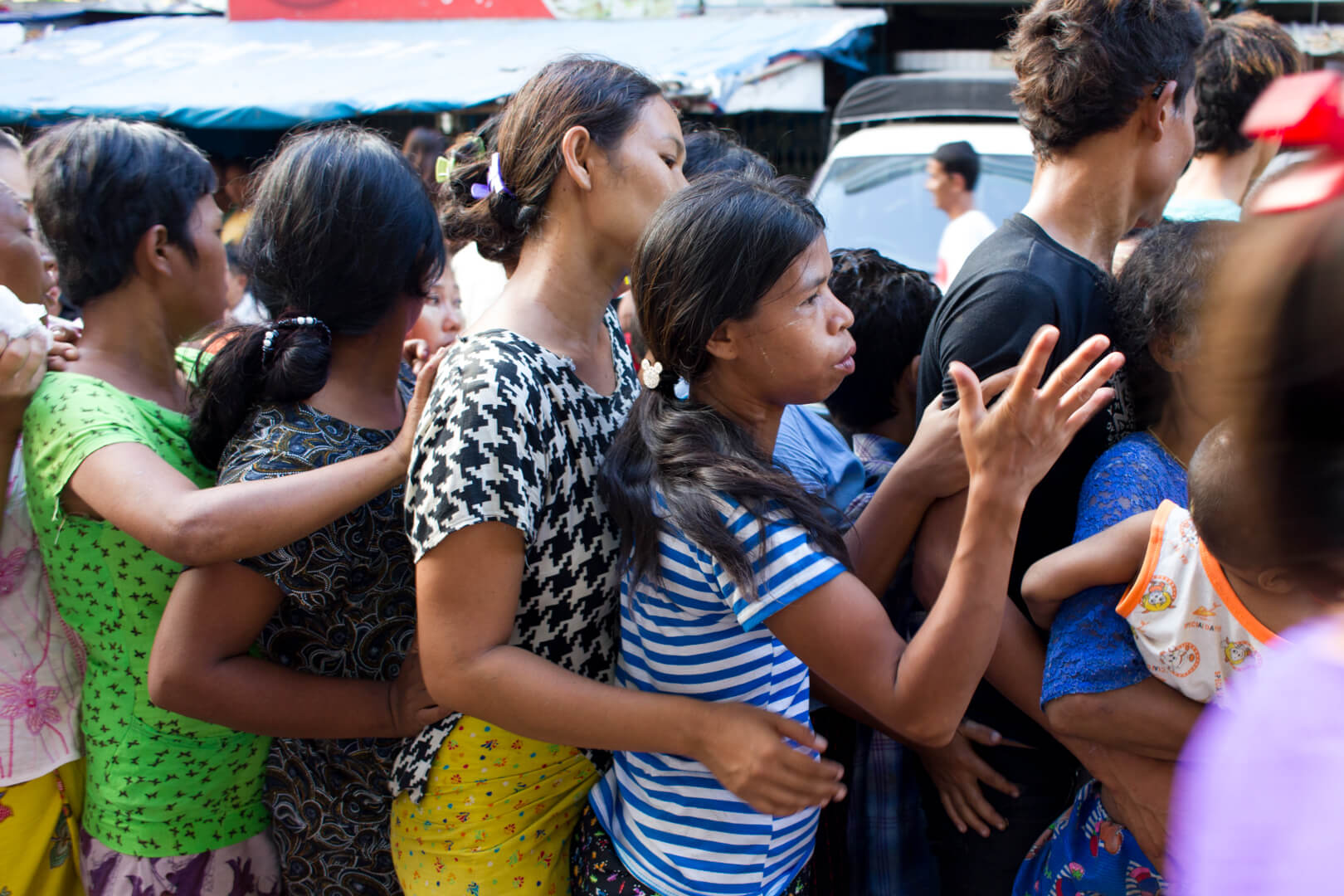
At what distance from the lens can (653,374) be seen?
1.53m

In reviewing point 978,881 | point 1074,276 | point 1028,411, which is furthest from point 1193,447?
point 978,881

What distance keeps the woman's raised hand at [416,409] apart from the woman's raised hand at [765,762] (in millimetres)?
621

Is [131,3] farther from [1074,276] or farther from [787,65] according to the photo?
[1074,276]

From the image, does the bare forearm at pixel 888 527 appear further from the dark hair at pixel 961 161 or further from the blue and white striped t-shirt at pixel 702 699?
the dark hair at pixel 961 161

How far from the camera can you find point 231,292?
4.92m

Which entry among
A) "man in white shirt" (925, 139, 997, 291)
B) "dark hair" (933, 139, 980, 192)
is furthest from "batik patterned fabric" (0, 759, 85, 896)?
"dark hair" (933, 139, 980, 192)

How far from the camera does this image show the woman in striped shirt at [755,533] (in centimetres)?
122

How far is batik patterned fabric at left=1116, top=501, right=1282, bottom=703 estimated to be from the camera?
51.4 inches

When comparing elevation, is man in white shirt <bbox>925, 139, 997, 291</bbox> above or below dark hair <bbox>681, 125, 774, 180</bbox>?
below

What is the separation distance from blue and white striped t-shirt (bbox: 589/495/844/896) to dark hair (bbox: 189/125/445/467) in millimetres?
703

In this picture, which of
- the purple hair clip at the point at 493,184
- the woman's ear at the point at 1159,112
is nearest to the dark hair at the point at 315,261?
the purple hair clip at the point at 493,184

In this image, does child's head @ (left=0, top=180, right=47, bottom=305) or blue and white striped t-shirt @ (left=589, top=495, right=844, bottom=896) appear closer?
blue and white striped t-shirt @ (left=589, top=495, right=844, bottom=896)

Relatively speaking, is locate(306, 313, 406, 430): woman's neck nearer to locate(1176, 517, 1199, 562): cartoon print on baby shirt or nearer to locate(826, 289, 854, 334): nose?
locate(826, 289, 854, 334): nose

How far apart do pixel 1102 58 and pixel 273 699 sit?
174 cm
